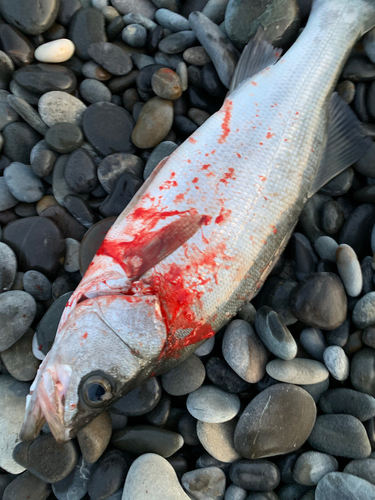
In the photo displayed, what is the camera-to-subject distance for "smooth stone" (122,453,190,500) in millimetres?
2205

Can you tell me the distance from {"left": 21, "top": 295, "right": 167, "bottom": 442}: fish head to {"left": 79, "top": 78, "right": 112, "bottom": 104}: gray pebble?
2157mm

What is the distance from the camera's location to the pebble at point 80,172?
2816mm

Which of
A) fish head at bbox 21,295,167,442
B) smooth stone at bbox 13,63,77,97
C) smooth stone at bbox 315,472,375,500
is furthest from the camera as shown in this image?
smooth stone at bbox 13,63,77,97

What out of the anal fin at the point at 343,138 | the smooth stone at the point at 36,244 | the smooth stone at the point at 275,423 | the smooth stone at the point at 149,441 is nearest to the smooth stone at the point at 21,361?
the smooth stone at the point at 36,244

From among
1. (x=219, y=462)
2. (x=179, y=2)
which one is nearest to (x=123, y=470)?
(x=219, y=462)

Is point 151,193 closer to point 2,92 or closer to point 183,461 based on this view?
point 2,92

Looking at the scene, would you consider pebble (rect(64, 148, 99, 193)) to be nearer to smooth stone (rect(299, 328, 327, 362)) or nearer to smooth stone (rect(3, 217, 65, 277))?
smooth stone (rect(3, 217, 65, 277))

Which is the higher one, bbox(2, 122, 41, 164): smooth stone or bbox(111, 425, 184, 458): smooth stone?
bbox(2, 122, 41, 164): smooth stone

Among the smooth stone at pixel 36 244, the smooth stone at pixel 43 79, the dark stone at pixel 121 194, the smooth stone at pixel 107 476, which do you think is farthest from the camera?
the smooth stone at pixel 43 79

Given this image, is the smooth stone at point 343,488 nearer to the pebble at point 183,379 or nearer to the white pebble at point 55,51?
the pebble at point 183,379

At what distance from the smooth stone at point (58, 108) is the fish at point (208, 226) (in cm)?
114

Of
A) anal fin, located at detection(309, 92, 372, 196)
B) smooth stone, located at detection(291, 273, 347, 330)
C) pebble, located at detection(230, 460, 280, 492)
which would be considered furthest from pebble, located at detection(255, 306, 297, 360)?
anal fin, located at detection(309, 92, 372, 196)

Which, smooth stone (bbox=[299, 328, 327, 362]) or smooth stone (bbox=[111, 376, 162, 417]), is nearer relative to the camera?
smooth stone (bbox=[111, 376, 162, 417])

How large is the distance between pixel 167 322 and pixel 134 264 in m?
0.45
